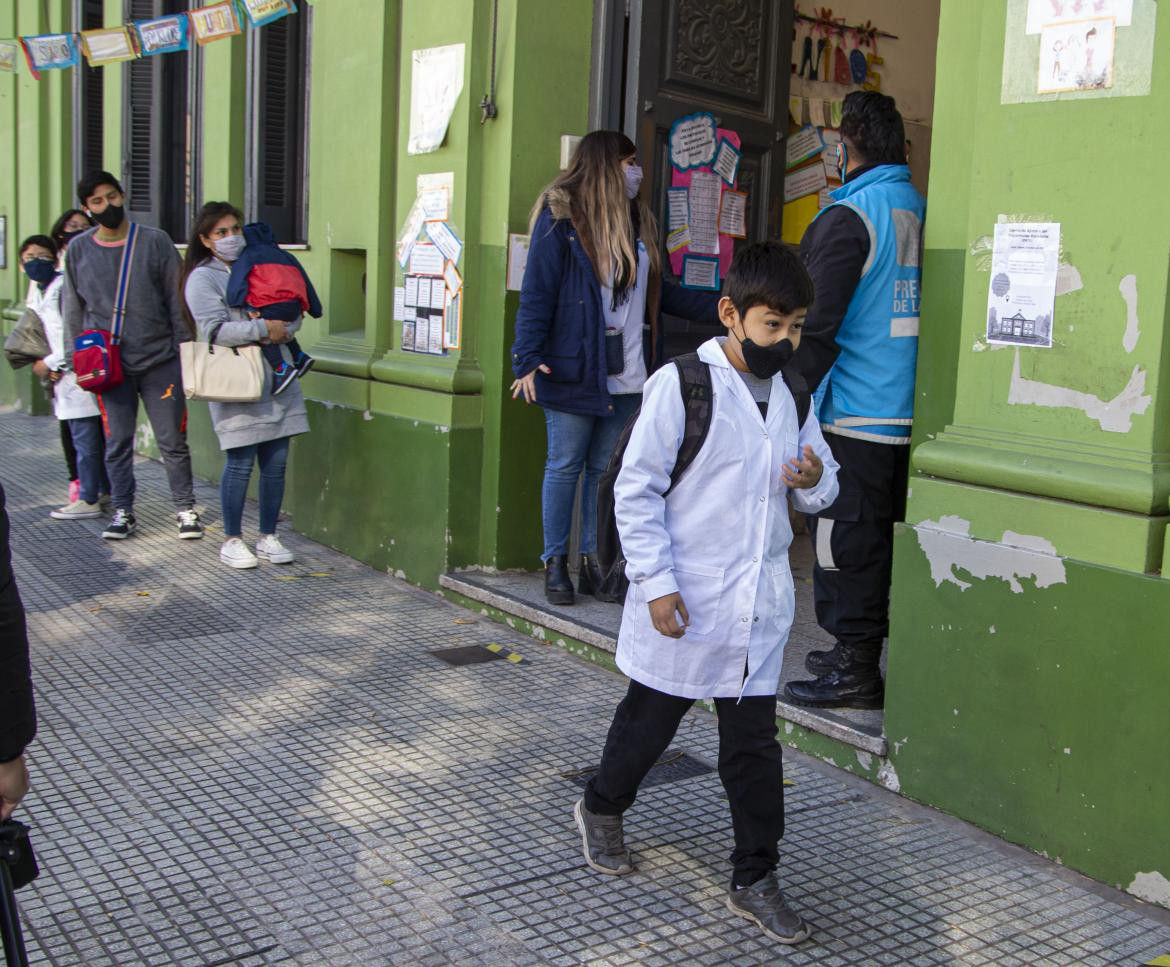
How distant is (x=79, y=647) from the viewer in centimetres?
545

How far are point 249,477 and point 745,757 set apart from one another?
4.30m

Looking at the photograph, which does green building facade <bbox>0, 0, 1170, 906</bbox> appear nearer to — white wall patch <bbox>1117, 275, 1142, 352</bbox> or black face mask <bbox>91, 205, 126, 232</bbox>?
white wall patch <bbox>1117, 275, 1142, 352</bbox>

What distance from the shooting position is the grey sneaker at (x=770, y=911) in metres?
3.21

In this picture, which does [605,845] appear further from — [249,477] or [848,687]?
[249,477]

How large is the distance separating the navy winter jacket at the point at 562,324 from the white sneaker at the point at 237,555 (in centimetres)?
Answer: 204

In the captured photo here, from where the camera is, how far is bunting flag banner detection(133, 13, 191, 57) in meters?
8.47

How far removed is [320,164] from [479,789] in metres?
4.50

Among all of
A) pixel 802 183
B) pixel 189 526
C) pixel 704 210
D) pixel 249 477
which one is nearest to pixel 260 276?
pixel 249 477

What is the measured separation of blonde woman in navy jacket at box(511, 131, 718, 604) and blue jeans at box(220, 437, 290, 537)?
68.9 inches

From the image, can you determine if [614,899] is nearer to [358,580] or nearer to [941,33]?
[941,33]

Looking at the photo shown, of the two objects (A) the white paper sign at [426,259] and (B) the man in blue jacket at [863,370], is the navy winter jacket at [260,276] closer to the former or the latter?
(A) the white paper sign at [426,259]

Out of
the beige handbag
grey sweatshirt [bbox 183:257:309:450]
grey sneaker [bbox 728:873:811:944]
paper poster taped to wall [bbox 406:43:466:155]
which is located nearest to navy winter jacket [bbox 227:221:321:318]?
grey sweatshirt [bbox 183:257:309:450]

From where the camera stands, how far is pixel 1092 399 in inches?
139

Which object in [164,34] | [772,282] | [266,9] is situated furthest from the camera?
[164,34]
